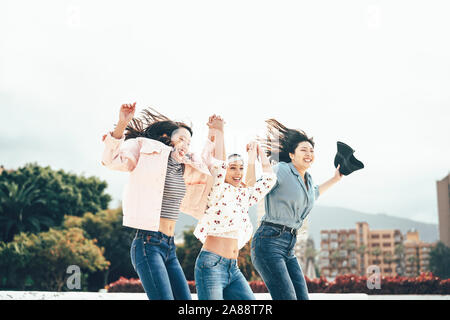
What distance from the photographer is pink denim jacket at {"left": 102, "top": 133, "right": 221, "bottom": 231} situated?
5.10m

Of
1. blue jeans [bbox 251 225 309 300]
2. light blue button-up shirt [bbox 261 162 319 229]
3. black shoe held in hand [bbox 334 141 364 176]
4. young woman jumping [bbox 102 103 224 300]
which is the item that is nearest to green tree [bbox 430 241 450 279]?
black shoe held in hand [bbox 334 141 364 176]

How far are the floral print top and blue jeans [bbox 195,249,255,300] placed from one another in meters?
0.27

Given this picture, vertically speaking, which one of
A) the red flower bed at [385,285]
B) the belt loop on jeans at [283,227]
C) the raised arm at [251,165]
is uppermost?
the raised arm at [251,165]

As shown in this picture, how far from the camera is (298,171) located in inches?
256

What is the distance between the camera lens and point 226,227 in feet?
17.9

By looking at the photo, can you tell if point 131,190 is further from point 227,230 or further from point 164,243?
point 227,230

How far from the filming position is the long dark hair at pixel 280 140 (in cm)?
663

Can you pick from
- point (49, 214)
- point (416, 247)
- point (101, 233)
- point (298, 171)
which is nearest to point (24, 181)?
point (49, 214)

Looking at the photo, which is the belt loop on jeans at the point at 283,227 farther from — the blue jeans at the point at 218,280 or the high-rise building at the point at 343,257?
the high-rise building at the point at 343,257

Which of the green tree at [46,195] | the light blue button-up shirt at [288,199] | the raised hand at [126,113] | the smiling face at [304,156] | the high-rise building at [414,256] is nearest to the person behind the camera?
the raised hand at [126,113]

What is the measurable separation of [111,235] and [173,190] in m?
33.2

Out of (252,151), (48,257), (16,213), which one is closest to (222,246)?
(252,151)

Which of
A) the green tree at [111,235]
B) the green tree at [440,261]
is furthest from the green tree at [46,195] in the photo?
the green tree at [440,261]

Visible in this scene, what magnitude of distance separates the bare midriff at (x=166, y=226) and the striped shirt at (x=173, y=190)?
4 cm
